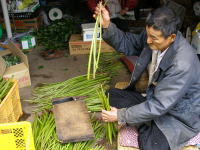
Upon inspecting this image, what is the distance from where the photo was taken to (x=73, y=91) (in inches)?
133

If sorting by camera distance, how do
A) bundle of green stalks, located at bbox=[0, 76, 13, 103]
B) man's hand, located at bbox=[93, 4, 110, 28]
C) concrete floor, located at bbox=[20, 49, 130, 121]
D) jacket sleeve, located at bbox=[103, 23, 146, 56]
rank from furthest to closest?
concrete floor, located at bbox=[20, 49, 130, 121] < bundle of green stalks, located at bbox=[0, 76, 13, 103] < jacket sleeve, located at bbox=[103, 23, 146, 56] < man's hand, located at bbox=[93, 4, 110, 28]

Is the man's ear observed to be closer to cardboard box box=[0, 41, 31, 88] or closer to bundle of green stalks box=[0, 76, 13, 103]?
bundle of green stalks box=[0, 76, 13, 103]

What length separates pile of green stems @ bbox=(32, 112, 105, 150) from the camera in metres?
2.59

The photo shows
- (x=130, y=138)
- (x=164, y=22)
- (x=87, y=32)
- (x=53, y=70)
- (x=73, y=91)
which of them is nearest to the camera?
(x=164, y=22)

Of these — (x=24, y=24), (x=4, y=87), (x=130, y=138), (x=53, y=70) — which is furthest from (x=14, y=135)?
(x=24, y=24)

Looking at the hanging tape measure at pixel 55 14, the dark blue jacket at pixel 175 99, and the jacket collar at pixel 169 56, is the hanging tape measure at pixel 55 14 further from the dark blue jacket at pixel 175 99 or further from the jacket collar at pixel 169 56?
the jacket collar at pixel 169 56

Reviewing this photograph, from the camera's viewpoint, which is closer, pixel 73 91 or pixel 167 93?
pixel 167 93

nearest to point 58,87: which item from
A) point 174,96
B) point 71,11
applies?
point 174,96

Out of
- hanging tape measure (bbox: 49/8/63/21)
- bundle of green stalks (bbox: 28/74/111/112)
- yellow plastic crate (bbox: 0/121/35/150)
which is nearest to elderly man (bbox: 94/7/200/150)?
yellow plastic crate (bbox: 0/121/35/150)

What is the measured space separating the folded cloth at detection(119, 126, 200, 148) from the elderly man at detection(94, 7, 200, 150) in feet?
0.19

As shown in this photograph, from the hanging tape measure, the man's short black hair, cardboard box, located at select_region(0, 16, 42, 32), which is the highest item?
the man's short black hair

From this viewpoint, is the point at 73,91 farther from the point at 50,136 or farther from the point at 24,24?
the point at 24,24

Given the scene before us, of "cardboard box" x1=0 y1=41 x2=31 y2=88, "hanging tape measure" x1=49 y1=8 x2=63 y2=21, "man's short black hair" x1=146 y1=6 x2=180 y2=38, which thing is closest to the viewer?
"man's short black hair" x1=146 y1=6 x2=180 y2=38

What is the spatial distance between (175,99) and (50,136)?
1.25 meters
